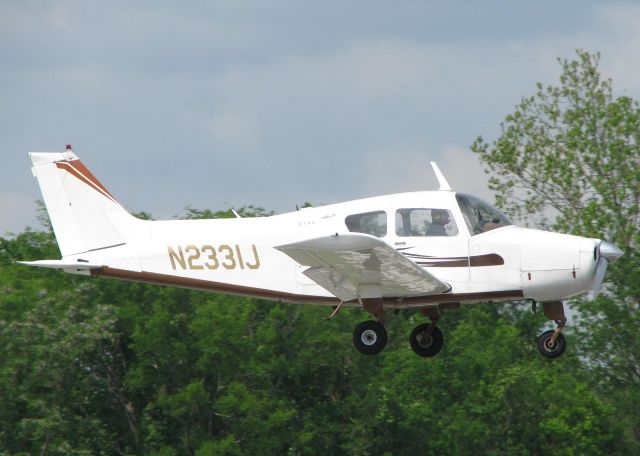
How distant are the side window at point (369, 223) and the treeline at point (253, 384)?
1312cm

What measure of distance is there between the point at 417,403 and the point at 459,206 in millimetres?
17335

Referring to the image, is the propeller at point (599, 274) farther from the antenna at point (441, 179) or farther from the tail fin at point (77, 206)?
the tail fin at point (77, 206)

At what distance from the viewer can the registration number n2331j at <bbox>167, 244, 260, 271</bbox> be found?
17219 millimetres

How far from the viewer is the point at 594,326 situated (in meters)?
32.9

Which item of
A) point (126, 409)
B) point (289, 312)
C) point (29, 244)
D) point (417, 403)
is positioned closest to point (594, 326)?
point (417, 403)

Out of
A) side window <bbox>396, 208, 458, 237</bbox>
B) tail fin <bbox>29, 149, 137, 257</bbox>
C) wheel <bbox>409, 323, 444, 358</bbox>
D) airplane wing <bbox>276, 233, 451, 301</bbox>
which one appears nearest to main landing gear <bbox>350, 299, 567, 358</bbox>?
airplane wing <bbox>276, 233, 451, 301</bbox>

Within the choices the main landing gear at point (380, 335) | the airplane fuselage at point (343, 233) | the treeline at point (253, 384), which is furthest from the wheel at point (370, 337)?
the treeline at point (253, 384)

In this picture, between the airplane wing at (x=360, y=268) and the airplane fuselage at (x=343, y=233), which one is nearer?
the airplane wing at (x=360, y=268)

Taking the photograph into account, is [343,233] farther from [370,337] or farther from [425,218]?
[370,337]

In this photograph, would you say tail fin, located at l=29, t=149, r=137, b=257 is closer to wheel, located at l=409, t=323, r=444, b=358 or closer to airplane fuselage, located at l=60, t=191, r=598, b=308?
airplane fuselage, located at l=60, t=191, r=598, b=308

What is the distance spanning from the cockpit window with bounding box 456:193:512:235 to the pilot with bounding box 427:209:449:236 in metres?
0.26

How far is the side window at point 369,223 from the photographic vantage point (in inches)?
637

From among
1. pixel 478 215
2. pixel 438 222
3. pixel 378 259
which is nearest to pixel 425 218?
pixel 438 222

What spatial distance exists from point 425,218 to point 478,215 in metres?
0.76
